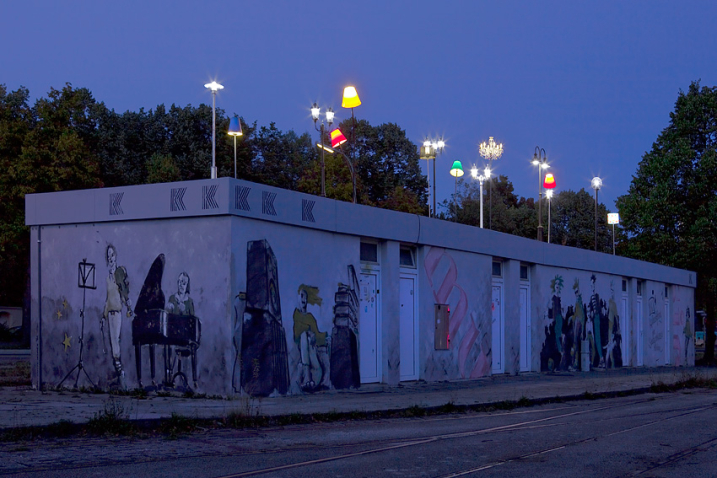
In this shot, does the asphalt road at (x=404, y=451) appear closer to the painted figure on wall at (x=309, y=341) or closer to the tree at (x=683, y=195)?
the painted figure on wall at (x=309, y=341)

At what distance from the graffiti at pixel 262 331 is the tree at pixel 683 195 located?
29834 mm

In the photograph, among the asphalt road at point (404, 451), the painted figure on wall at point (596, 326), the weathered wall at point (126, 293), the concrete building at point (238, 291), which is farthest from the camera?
the painted figure on wall at point (596, 326)

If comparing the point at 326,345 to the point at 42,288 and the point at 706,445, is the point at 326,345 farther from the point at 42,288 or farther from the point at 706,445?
the point at 706,445

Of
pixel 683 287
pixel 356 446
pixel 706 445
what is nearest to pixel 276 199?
pixel 356 446

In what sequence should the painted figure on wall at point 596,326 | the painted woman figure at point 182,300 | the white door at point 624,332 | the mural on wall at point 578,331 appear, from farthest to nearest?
the white door at point 624,332, the painted figure on wall at point 596,326, the mural on wall at point 578,331, the painted woman figure at point 182,300

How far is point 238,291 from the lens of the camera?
51.4 feet

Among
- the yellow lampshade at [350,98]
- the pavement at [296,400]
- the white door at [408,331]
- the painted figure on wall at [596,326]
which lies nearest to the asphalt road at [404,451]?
the pavement at [296,400]

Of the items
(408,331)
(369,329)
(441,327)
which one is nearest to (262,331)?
(369,329)

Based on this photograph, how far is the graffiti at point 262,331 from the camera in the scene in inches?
624

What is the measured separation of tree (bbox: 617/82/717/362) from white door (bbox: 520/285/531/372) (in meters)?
16.3

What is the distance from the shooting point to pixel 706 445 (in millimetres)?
10828

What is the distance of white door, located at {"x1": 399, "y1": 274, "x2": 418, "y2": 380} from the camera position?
21.2m

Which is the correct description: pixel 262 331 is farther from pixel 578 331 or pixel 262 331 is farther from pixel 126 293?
pixel 578 331

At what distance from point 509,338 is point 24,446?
1933 centimetres
